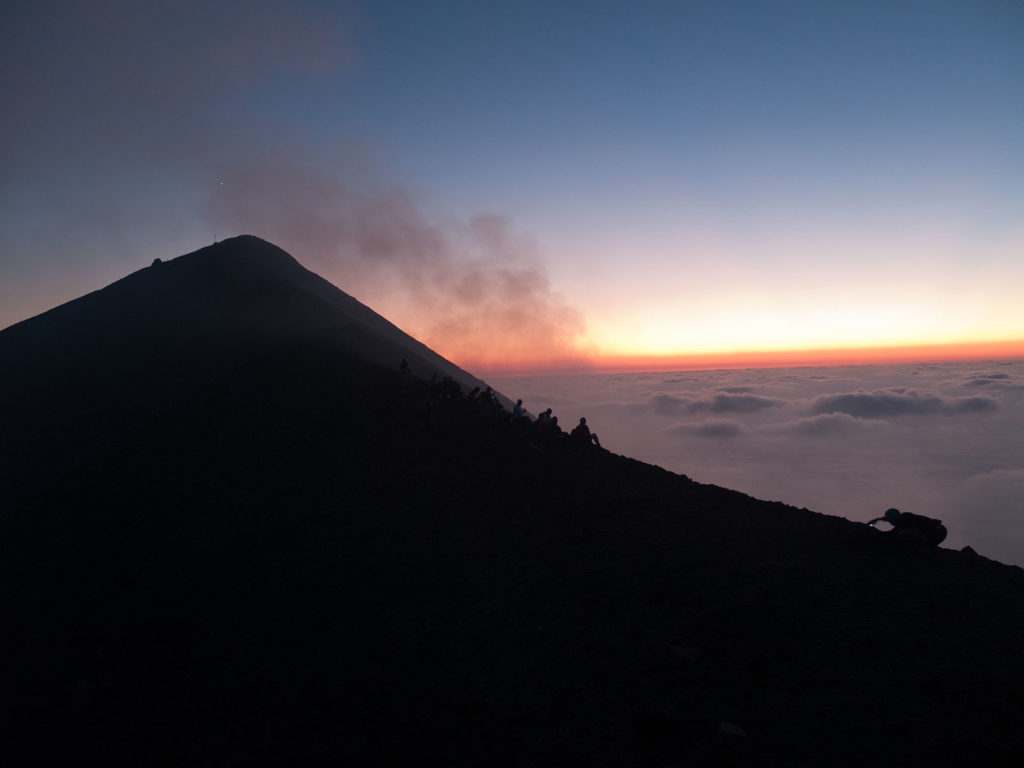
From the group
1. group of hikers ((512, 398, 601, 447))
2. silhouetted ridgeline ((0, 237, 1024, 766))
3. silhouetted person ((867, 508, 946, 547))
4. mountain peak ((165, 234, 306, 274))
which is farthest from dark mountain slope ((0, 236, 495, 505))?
silhouetted person ((867, 508, 946, 547))

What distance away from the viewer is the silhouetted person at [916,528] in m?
14.7

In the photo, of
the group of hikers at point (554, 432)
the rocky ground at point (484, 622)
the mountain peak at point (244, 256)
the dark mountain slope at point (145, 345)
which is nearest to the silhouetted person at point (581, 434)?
the group of hikers at point (554, 432)

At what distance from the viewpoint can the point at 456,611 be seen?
13.4m

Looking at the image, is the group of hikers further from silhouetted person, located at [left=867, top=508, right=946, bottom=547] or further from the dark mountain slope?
the dark mountain slope

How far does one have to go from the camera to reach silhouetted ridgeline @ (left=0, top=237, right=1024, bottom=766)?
862cm

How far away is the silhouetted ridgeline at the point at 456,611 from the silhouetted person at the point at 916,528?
25.6 inches

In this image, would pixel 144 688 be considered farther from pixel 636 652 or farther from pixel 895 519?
pixel 895 519

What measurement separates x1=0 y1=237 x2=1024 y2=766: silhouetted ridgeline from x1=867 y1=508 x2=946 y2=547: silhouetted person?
0.65 meters

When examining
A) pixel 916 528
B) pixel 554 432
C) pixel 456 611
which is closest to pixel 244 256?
pixel 554 432

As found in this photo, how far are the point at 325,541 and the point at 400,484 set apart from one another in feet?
13.8

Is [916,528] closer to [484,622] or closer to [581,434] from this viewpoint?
[484,622]

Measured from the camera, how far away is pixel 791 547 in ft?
50.4

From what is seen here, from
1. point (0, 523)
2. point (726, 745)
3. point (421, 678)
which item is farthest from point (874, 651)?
point (0, 523)

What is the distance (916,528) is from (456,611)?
1236 cm
